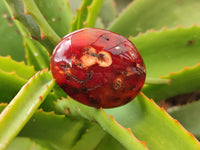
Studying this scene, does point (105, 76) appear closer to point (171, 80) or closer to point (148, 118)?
point (148, 118)

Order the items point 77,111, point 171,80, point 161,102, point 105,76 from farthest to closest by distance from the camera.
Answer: point 161,102 < point 171,80 < point 77,111 < point 105,76

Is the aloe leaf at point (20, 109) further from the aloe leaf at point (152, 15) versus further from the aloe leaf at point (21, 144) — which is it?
the aloe leaf at point (152, 15)

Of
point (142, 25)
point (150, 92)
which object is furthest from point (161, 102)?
point (142, 25)

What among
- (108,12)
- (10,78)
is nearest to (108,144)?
(10,78)

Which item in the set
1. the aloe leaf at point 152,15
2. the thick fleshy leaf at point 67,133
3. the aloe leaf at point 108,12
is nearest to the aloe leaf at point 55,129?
the thick fleshy leaf at point 67,133

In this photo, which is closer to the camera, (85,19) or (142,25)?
(85,19)

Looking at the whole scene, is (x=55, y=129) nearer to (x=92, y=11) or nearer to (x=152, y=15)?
(x=92, y=11)

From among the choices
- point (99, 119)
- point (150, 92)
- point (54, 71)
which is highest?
point (54, 71)
